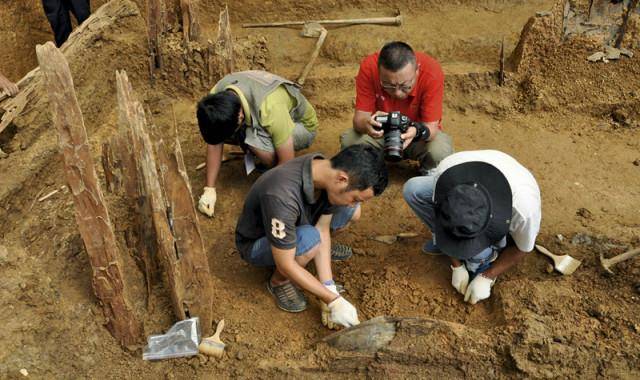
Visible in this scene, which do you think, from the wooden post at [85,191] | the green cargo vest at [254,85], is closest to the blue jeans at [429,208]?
the green cargo vest at [254,85]

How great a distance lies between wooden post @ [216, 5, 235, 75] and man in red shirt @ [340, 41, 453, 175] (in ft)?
4.16

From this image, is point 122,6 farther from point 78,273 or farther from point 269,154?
point 78,273

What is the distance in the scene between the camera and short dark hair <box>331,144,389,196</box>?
251 cm

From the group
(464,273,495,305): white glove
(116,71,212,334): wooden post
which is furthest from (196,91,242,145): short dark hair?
(464,273,495,305): white glove

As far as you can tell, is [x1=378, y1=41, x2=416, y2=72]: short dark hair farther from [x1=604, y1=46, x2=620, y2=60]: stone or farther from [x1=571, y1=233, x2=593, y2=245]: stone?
[x1=604, y1=46, x2=620, y2=60]: stone

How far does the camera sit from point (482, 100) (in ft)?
15.7

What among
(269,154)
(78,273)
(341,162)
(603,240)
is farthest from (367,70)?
(78,273)

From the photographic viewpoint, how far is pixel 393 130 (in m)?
3.47

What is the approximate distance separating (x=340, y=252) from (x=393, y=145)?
0.73 meters

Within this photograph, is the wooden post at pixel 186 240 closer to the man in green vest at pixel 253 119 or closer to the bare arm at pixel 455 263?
the man in green vest at pixel 253 119

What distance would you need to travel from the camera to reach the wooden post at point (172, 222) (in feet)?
7.95

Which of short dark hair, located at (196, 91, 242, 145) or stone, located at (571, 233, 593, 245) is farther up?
short dark hair, located at (196, 91, 242, 145)

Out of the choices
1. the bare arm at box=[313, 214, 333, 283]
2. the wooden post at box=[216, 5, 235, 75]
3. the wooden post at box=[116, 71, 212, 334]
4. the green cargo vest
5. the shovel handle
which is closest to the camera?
the wooden post at box=[116, 71, 212, 334]

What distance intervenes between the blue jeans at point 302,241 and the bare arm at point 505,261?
823mm
